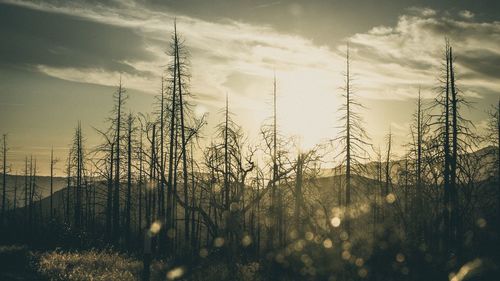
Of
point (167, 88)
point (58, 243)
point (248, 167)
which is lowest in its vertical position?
point (58, 243)

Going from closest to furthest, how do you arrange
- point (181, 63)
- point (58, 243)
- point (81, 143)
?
point (181, 63)
point (58, 243)
point (81, 143)

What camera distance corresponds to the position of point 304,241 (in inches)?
821

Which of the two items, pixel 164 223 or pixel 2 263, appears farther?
pixel 164 223

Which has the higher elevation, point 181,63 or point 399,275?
point 181,63

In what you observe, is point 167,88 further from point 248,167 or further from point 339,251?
point 339,251

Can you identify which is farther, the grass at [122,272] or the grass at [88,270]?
the grass at [122,272]

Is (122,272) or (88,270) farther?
(88,270)

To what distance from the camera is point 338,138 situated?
27188mm

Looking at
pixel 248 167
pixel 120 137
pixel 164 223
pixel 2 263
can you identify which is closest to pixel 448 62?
pixel 248 167

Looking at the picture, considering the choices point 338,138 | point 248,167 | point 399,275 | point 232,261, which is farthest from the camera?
point 338,138

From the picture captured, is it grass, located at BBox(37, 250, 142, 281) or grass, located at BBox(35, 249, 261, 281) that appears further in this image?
grass, located at BBox(35, 249, 261, 281)

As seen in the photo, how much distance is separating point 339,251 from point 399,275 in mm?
2651

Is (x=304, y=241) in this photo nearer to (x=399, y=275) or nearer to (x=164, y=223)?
(x=399, y=275)

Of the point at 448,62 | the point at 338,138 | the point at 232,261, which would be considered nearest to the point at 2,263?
the point at 232,261
